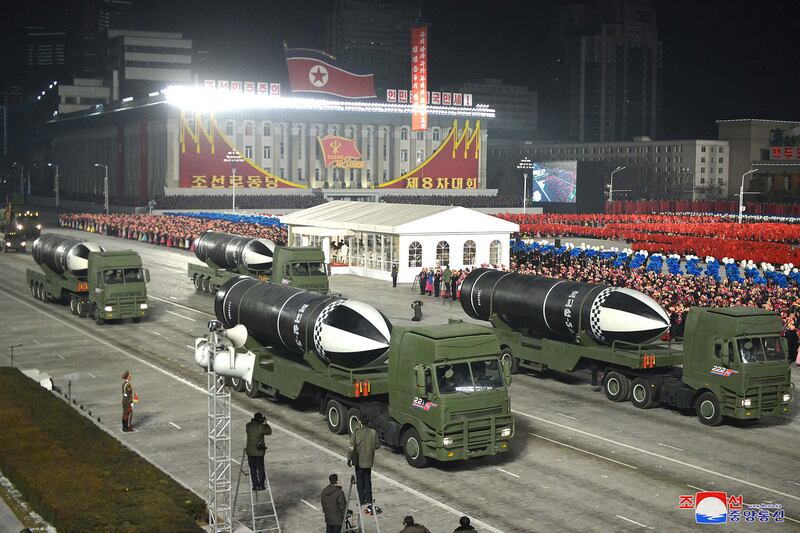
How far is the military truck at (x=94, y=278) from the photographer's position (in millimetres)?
42281

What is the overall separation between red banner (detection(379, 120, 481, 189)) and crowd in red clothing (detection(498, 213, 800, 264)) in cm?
4512

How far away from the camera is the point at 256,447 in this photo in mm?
19812

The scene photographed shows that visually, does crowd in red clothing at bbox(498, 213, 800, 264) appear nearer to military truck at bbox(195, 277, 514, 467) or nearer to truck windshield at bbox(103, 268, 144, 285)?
truck windshield at bbox(103, 268, 144, 285)

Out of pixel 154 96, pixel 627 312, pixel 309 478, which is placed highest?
pixel 154 96

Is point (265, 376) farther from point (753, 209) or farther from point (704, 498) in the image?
point (753, 209)

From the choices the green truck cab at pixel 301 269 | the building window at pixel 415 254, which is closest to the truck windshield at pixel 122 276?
the green truck cab at pixel 301 269

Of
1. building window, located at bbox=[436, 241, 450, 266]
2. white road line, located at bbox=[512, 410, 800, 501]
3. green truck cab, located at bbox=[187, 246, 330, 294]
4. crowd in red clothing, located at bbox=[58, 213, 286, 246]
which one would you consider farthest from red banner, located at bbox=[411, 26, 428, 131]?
white road line, located at bbox=[512, 410, 800, 501]

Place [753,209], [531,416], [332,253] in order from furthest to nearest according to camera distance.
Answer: [753,209] < [332,253] < [531,416]

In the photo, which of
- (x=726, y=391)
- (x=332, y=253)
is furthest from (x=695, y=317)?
(x=332, y=253)

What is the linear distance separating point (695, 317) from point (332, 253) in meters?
43.4

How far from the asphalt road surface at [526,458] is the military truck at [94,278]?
636cm

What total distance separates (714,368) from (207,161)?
119 meters

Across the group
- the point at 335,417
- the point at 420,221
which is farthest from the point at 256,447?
the point at 420,221

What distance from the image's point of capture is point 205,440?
24625 millimetres
